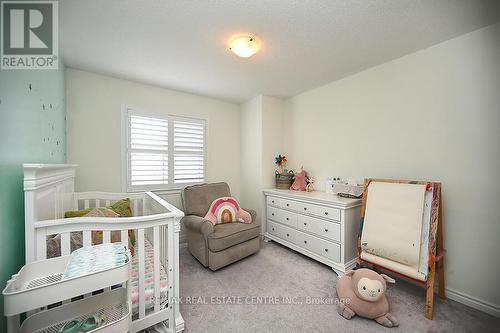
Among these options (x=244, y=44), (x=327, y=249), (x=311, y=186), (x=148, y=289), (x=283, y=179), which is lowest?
(x=327, y=249)

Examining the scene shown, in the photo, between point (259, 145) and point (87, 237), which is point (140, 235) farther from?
point (259, 145)

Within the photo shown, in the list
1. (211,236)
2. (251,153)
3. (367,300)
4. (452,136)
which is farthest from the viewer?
(251,153)

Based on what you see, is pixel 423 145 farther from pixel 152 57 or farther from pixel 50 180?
pixel 50 180

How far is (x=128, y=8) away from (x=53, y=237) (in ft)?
5.46

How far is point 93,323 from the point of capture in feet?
3.08

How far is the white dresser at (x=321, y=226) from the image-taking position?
219 cm

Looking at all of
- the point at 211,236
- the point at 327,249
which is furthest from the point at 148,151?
the point at 327,249

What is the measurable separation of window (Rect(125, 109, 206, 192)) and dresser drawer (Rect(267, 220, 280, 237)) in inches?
52.4

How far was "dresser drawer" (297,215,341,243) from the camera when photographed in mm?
2229

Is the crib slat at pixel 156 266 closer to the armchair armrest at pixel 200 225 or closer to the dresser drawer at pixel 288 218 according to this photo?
the armchair armrest at pixel 200 225

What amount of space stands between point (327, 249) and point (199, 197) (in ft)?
5.94

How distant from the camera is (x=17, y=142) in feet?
3.79

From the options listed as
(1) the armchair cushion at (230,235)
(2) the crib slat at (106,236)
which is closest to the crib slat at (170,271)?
(2) the crib slat at (106,236)

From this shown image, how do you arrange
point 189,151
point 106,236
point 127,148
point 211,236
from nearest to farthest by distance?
point 106,236 → point 211,236 → point 127,148 → point 189,151
